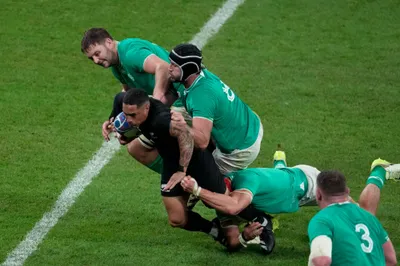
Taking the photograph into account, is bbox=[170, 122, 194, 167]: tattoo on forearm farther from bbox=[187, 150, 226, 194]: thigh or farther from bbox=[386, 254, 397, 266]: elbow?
bbox=[386, 254, 397, 266]: elbow

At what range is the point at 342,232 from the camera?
289 inches

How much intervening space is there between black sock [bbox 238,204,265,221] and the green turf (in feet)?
1.03

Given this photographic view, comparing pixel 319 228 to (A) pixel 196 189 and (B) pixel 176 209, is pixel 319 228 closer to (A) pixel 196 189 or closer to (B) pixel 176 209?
(A) pixel 196 189

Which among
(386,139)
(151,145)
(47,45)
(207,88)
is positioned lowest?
(47,45)

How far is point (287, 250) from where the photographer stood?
959 centimetres

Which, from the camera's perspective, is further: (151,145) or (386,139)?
(386,139)

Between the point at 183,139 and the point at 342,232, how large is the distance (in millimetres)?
2039

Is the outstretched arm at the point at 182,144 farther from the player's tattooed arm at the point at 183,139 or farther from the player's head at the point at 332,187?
the player's head at the point at 332,187

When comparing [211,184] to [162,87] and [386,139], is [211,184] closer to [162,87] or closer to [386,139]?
[162,87]

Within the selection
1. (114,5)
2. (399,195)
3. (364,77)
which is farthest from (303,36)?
(399,195)

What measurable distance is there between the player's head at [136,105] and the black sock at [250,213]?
50.0 inches

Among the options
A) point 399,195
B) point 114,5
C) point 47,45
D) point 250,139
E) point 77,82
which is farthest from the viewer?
point 114,5

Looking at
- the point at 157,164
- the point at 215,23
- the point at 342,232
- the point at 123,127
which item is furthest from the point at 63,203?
the point at 215,23

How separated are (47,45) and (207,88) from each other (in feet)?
18.7
